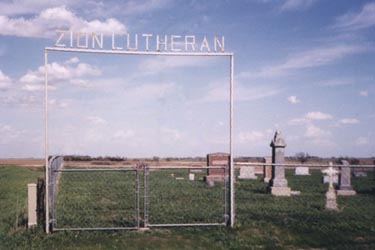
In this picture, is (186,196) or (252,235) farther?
(186,196)

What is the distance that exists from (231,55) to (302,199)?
887cm

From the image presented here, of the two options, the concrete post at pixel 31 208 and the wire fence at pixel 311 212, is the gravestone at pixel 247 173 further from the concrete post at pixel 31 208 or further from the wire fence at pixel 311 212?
the concrete post at pixel 31 208

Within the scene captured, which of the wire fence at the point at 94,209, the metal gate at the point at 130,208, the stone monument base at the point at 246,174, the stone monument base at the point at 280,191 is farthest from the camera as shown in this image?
the stone monument base at the point at 246,174

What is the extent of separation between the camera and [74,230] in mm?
9414

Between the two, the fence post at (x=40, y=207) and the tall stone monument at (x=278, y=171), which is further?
the tall stone monument at (x=278, y=171)

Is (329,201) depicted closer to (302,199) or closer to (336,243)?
(302,199)

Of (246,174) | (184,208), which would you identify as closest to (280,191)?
(184,208)

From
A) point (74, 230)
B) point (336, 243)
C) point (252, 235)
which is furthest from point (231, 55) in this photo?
point (74, 230)

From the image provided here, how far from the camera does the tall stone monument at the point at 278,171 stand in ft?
60.9

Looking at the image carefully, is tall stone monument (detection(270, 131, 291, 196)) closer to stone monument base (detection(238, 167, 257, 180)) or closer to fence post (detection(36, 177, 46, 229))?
stone monument base (detection(238, 167, 257, 180))

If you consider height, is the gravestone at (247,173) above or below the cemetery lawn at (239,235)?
below

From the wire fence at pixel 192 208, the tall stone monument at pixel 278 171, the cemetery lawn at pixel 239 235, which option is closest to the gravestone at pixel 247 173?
the tall stone monument at pixel 278 171

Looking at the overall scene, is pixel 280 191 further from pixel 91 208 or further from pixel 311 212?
pixel 91 208

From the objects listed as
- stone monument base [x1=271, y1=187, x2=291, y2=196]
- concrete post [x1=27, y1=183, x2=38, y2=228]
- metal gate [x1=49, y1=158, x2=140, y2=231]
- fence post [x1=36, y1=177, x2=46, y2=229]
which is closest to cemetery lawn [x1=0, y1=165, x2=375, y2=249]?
concrete post [x1=27, y1=183, x2=38, y2=228]
